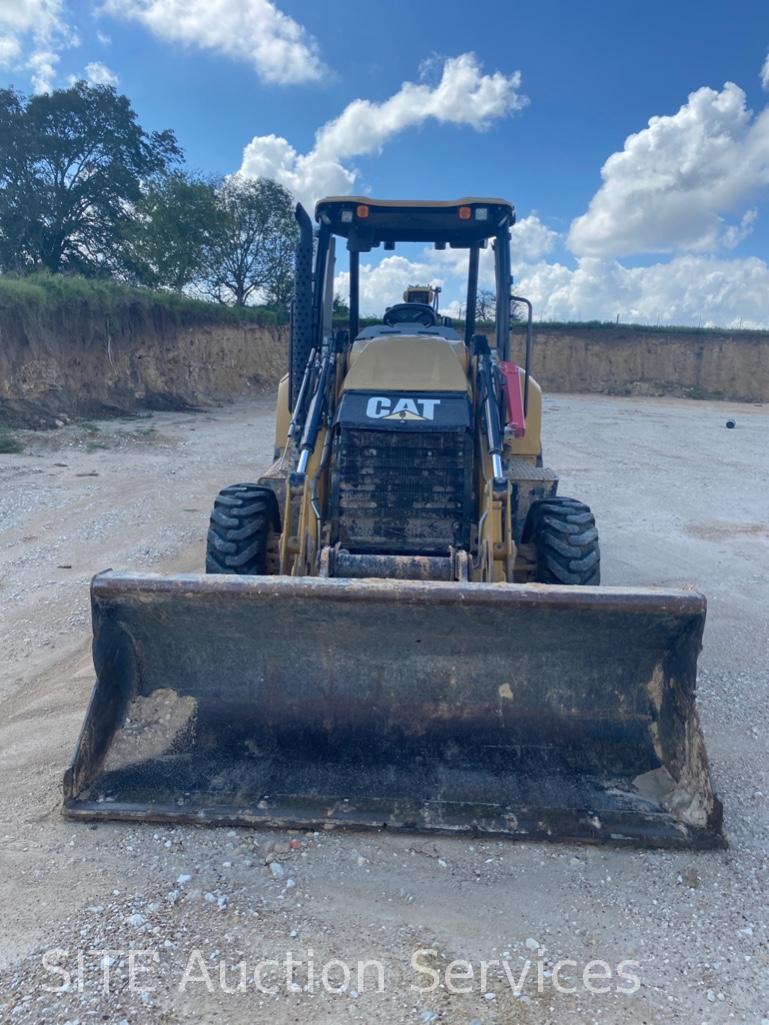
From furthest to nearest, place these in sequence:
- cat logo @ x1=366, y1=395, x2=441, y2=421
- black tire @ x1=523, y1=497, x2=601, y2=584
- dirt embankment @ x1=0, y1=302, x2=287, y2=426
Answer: dirt embankment @ x1=0, y1=302, x2=287, y2=426 < cat logo @ x1=366, y1=395, x2=441, y2=421 < black tire @ x1=523, y1=497, x2=601, y2=584

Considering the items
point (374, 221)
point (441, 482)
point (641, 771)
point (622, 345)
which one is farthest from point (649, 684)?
point (622, 345)

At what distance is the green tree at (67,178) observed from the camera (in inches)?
1048

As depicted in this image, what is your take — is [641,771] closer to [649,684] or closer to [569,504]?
[649,684]

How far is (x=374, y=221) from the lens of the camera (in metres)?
5.22

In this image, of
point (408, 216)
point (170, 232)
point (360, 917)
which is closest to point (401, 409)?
point (408, 216)

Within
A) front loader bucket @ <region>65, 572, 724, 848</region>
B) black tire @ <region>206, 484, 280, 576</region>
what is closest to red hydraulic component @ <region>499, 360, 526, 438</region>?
black tire @ <region>206, 484, 280, 576</region>

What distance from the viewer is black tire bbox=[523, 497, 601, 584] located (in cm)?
427

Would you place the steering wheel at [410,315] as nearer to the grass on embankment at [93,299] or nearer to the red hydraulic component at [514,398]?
the red hydraulic component at [514,398]

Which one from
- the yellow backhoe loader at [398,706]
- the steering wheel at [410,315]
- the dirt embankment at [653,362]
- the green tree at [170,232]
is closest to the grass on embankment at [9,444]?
the steering wheel at [410,315]

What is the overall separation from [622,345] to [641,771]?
3702 centimetres

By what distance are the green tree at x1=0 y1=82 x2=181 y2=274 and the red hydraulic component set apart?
25727 millimetres

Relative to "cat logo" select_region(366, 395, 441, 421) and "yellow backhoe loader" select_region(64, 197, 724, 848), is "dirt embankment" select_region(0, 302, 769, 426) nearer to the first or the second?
"cat logo" select_region(366, 395, 441, 421)

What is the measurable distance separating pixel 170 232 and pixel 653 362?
23472 mm

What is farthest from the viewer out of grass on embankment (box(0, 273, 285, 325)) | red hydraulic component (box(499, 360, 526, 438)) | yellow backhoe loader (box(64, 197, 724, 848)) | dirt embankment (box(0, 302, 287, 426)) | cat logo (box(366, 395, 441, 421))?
grass on embankment (box(0, 273, 285, 325))
